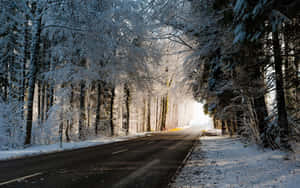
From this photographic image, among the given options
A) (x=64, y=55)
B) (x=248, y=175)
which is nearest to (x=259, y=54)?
(x=248, y=175)

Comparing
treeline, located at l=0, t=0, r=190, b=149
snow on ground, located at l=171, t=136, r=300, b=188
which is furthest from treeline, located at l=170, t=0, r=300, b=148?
treeline, located at l=0, t=0, r=190, b=149

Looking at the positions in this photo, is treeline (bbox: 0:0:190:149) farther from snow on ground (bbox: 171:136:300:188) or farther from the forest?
snow on ground (bbox: 171:136:300:188)

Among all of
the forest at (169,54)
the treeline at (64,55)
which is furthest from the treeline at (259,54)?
the treeline at (64,55)

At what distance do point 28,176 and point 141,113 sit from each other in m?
35.0

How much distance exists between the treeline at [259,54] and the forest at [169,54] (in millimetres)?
32

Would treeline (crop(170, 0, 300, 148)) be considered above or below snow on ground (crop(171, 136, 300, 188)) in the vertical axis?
above

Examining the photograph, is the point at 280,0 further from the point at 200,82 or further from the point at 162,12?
the point at 200,82

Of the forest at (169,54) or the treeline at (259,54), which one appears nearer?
the treeline at (259,54)

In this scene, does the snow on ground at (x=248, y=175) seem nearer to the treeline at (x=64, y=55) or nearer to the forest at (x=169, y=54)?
the forest at (x=169, y=54)

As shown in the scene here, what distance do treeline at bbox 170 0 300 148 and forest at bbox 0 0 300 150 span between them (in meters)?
0.03

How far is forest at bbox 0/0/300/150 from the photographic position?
6152 millimetres

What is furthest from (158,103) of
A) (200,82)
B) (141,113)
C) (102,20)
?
(102,20)

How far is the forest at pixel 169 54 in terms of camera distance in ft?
20.2

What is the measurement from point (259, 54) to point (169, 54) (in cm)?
627
